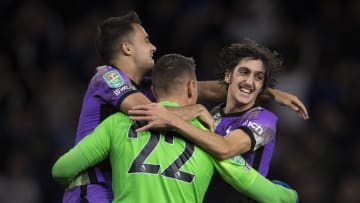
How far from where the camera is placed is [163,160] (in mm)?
4859

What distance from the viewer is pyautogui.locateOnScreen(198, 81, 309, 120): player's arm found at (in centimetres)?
586

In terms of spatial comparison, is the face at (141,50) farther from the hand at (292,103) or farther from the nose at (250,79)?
the hand at (292,103)

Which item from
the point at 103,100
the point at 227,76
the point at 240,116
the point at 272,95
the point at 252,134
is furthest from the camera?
the point at 272,95

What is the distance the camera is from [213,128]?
202 inches

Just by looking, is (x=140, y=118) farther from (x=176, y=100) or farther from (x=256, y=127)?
(x=256, y=127)

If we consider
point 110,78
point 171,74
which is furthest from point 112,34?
point 171,74

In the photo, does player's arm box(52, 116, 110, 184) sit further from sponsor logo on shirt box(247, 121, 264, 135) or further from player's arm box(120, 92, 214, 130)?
sponsor logo on shirt box(247, 121, 264, 135)

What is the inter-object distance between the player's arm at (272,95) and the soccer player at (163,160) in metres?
0.86

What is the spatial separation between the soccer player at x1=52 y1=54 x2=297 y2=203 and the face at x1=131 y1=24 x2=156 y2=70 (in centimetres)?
59

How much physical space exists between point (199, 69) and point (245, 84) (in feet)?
13.7

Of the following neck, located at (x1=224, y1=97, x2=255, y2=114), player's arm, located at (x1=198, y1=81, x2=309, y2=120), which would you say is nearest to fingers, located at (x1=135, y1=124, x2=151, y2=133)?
neck, located at (x1=224, y1=97, x2=255, y2=114)

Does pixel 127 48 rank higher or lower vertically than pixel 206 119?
higher

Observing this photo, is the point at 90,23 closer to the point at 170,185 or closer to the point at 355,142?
the point at 355,142

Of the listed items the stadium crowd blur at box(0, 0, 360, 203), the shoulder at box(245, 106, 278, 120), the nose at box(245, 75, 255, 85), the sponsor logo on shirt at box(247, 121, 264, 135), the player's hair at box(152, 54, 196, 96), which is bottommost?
the stadium crowd blur at box(0, 0, 360, 203)
